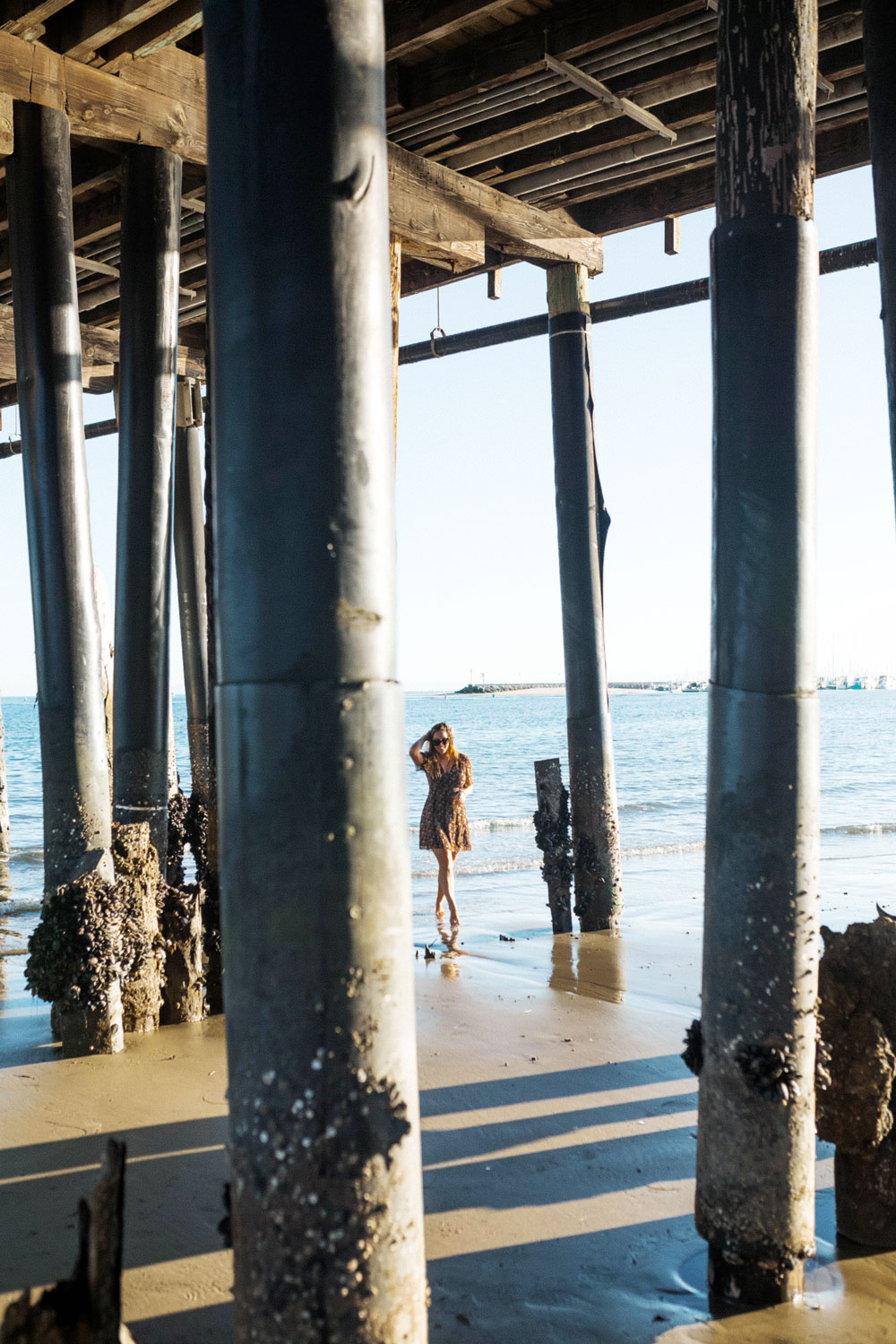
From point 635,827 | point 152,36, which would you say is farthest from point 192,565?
point 635,827

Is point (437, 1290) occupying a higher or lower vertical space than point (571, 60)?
lower

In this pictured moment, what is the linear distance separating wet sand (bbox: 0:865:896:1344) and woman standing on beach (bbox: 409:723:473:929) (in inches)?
91.8

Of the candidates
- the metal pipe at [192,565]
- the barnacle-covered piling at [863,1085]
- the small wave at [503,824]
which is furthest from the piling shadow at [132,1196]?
the small wave at [503,824]

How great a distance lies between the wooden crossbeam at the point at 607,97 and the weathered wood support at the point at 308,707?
173 inches

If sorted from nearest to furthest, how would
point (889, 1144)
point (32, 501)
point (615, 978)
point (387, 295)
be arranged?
point (387, 295)
point (889, 1144)
point (32, 501)
point (615, 978)

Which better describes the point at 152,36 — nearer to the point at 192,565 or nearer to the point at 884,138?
the point at 884,138

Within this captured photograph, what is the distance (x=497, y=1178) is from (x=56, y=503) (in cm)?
380

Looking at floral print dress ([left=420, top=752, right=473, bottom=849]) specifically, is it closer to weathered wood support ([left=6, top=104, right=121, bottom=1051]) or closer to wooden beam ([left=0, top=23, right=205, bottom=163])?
weathered wood support ([left=6, top=104, right=121, bottom=1051])

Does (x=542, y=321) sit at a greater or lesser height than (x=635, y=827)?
greater

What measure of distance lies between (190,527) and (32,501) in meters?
6.81

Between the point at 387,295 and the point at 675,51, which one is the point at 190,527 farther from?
the point at 387,295

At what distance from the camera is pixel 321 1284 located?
1868 millimetres

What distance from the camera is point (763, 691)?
2953 millimetres

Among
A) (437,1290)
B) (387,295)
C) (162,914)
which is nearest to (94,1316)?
(437,1290)
